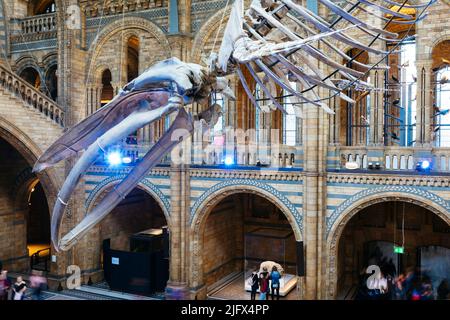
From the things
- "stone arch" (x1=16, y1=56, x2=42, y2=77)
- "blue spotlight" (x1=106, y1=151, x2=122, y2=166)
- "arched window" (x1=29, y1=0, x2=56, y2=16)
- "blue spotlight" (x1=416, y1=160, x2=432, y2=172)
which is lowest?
"blue spotlight" (x1=416, y1=160, x2=432, y2=172)

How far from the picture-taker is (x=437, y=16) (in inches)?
516

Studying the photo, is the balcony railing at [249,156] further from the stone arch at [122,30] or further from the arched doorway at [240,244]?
the stone arch at [122,30]

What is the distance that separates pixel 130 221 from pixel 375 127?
10957 millimetres

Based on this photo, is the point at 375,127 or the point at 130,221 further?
the point at 130,221

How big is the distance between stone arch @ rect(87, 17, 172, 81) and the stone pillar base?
304 inches

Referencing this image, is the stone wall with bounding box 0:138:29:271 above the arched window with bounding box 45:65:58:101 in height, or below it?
below

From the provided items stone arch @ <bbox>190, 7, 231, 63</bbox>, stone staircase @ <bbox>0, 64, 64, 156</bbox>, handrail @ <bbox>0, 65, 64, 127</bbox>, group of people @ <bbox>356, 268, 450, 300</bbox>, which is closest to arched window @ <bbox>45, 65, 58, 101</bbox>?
handrail @ <bbox>0, 65, 64, 127</bbox>

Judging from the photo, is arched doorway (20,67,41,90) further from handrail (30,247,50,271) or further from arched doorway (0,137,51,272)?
handrail (30,247,50,271)

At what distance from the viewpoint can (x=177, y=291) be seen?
15852 mm

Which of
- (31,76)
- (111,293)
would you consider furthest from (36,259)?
(31,76)

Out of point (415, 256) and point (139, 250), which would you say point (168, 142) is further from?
point (415, 256)

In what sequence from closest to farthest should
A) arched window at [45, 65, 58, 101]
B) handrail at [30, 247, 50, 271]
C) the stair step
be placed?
the stair step → arched window at [45, 65, 58, 101] → handrail at [30, 247, 50, 271]

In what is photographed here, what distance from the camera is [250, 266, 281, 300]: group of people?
15.0 metres
